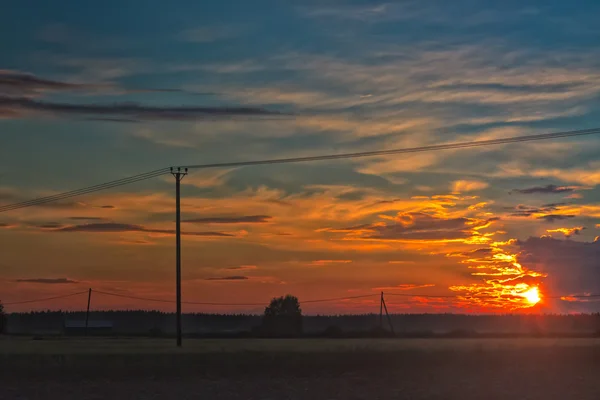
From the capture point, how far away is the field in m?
35.0

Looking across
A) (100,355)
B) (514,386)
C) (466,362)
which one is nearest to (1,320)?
(100,355)

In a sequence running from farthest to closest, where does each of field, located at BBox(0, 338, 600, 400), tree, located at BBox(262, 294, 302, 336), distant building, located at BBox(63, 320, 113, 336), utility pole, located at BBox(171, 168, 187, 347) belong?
Result: distant building, located at BBox(63, 320, 113, 336) → tree, located at BBox(262, 294, 302, 336) → utility pole, located at BBox(171, 168, 187, 347) → field, located at BBox(0, 338, 600, 400)

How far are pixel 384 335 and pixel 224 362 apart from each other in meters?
55.1

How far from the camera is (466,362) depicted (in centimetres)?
4900

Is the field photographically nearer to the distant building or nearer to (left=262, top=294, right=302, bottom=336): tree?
(left=262, top=294, right=302, bottom=336): tree

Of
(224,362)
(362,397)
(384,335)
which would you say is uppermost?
(384,335)

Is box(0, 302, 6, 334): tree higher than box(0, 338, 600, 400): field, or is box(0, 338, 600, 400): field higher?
box(0, 302, 6, 334): tree

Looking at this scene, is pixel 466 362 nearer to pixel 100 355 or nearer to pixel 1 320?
pixel 100 355

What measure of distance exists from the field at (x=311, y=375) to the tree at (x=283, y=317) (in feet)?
207

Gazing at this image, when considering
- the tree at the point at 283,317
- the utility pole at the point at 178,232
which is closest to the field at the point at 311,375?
the utility pole at the point at 178,232

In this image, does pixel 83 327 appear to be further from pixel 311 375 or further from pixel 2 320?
pixel 311 375

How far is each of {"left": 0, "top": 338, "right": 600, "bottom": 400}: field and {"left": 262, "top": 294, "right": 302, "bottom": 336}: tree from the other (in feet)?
207

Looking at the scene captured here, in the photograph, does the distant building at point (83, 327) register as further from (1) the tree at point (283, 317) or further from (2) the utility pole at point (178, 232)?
(2) the utility pole at point (178, 232)

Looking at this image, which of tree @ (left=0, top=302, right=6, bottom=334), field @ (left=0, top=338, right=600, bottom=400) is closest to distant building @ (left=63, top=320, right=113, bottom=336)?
tree @ (left=0, top=302, right=6, bottom=334)
